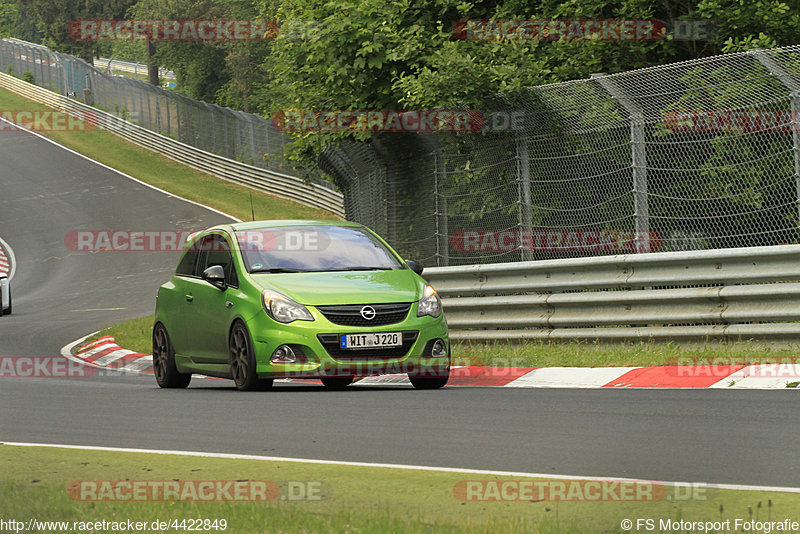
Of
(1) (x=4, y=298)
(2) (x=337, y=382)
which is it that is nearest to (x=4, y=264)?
(1) (x=4, y=298)

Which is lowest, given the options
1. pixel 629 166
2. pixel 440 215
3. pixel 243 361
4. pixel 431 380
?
pixel 431 380

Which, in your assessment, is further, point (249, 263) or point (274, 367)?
point (249, 263)

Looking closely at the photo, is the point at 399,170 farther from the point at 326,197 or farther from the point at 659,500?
the point at 326,197

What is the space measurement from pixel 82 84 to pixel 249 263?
59.5 metres

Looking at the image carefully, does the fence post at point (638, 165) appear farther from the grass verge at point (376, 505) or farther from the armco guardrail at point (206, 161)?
the armco guardrail at point (206, 161)

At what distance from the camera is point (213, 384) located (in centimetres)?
1330

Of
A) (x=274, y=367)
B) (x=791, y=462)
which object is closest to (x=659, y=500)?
(x=791, y=462)

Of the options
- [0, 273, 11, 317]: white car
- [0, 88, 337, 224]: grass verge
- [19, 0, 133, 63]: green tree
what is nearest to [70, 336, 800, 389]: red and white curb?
[0, 273, 11, 317]: white car

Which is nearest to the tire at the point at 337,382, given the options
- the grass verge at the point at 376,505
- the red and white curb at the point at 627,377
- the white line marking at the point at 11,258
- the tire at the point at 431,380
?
the red and white curb at the point at 627,377

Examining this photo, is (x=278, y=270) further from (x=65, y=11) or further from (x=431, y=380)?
(x=65, y=11)

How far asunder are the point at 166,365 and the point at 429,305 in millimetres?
3015

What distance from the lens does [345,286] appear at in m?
10.9

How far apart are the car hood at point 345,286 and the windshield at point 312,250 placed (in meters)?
0.21

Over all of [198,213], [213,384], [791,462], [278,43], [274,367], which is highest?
[278,43]
